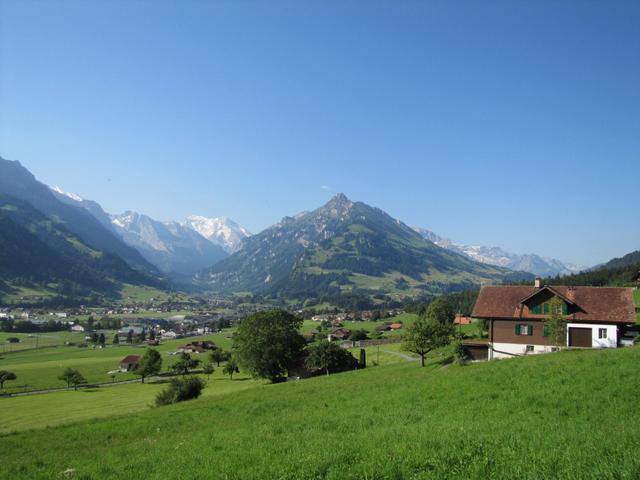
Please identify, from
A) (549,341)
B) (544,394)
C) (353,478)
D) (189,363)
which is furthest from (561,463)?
(189,363)

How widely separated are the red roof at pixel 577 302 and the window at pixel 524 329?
103 cm

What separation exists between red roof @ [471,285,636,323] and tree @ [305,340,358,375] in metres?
27.8

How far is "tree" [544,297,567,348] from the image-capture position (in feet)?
145

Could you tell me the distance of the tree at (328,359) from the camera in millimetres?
71250

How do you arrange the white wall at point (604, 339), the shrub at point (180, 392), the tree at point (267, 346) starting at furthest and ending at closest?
the tree at point (267, 346) < the shrub at point (180, 392) < the white wall at point (604, 339)

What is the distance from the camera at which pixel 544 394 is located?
21641 millimetres

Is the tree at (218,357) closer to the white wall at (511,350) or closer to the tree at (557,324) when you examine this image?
the white wall at (511,350)

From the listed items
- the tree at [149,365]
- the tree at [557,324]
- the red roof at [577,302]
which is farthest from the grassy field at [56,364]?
the tree at [557,324]

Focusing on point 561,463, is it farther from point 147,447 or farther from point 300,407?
point 300,407

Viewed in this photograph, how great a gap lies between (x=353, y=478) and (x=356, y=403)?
18.5 meters

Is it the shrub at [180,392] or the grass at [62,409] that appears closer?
the grass at [62,409]

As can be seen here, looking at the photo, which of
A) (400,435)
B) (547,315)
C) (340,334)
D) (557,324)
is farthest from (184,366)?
(400,435)

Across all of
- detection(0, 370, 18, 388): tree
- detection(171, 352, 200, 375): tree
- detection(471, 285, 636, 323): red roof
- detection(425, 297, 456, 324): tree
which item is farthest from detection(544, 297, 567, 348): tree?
detection(0, 370, 18, 388): tree

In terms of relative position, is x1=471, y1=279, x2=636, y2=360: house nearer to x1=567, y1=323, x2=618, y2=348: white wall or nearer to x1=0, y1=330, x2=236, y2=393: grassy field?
x1=567, y1=323, x2=618, y2=348: white wall
